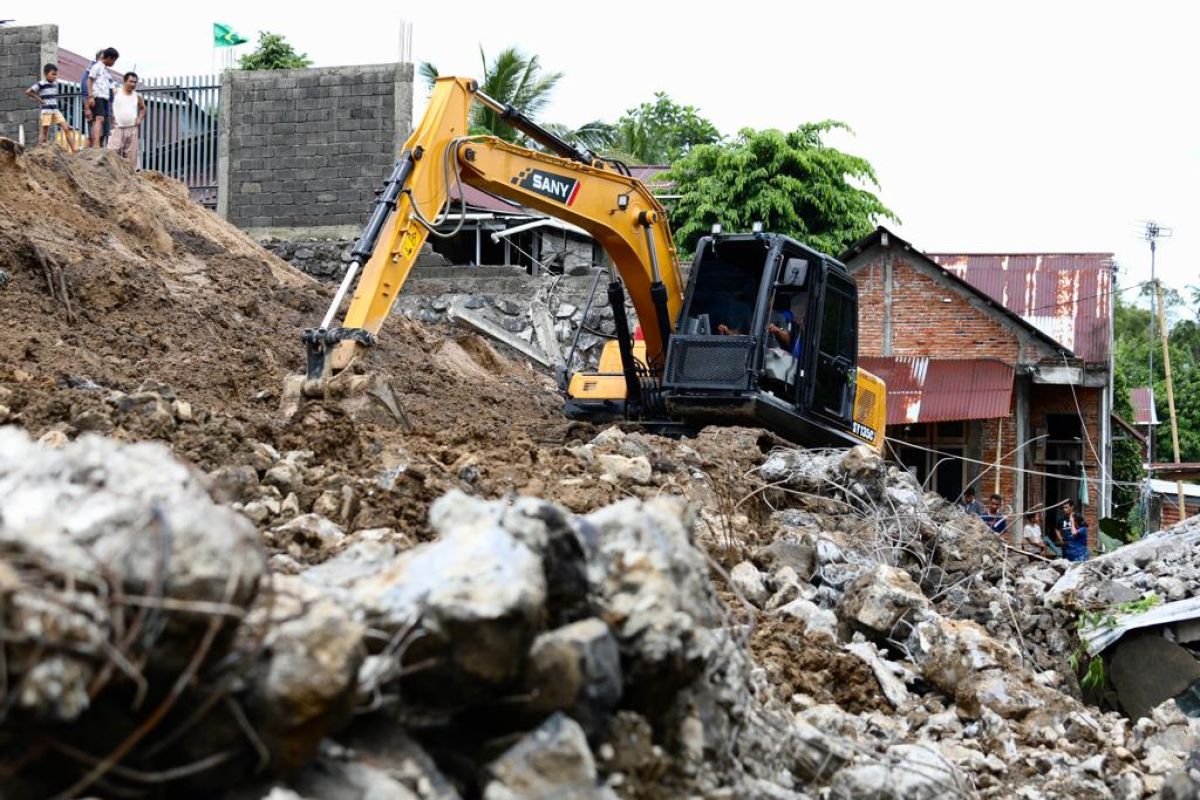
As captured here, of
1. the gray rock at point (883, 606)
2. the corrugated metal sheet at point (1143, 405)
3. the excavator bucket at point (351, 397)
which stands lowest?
the corrugated metal sheet at point (1143, 405)

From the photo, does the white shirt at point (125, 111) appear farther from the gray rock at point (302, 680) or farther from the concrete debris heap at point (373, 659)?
the gray rock at point (302, 680)

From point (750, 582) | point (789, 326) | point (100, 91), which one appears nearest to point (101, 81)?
point (100, 91)

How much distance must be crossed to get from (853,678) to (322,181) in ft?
50.1

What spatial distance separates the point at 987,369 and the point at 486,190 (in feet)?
44.1

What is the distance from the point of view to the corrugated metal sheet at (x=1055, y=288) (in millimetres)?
25641

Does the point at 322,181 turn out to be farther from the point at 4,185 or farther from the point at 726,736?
the point at 726,736

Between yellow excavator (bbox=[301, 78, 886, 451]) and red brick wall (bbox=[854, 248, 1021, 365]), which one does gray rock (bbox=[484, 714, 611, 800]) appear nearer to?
yellow excavator (bbox=[301, 78, 886, 451])

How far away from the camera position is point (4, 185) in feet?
49.7

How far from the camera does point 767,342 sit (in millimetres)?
12562

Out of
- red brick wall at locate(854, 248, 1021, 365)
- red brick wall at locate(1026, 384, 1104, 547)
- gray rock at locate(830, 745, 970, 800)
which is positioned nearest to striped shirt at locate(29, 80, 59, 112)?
red brick wall at locate(854, 248, 1021, 365)

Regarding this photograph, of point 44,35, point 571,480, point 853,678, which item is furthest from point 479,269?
point 853,678

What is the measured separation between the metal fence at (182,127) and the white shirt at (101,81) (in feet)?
11.2

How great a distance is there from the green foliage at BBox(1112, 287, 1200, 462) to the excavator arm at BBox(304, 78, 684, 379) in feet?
75.4

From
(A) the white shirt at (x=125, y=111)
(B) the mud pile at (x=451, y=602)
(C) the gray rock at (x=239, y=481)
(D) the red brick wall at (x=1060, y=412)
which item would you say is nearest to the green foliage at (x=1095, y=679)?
(B) the mud pile at (x=451, y=602)
